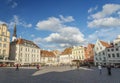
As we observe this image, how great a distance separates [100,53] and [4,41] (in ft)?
144

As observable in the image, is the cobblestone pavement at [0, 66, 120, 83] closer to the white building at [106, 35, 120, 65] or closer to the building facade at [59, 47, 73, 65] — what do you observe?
the white building at [106, 35, 120, 65]

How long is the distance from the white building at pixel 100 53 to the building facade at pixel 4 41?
40994 mm

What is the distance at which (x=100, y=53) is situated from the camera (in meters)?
72.2

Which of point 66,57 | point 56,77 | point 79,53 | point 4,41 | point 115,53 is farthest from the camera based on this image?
point 66,57

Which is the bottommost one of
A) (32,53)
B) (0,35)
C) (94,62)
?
(94,62)

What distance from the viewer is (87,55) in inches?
3361

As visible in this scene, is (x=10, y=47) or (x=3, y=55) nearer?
(x=3, y=55)

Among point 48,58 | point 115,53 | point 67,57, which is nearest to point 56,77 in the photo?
point 115,53

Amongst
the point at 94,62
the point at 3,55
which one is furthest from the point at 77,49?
the point at 3,55

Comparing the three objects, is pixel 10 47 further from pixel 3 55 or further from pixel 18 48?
pixel 3 55

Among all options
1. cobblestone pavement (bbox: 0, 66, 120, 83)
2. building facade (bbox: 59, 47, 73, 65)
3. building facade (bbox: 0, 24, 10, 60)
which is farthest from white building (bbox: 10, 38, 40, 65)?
cobblestone pavement (bbox: 0, 66, 120, 83)

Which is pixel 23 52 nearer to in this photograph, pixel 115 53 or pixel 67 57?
pixel 67 57

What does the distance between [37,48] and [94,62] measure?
34096 mm

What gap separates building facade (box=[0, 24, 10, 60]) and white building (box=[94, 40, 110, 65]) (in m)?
41.0
